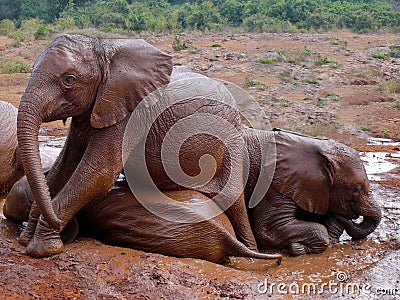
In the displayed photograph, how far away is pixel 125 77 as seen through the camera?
3.58m

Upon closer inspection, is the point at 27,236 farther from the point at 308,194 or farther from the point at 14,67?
the point at 14,67

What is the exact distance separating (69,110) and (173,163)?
786mm

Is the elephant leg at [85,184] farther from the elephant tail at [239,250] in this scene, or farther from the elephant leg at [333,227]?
the elephant leg at [333,227]

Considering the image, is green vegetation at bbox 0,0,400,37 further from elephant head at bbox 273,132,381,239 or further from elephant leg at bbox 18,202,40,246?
elephant leg at bbox 18,202,40,246

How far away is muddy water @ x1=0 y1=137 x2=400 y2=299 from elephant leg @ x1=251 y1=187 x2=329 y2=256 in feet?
0.31

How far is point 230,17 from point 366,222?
925 inches

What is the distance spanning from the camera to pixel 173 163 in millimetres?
3898

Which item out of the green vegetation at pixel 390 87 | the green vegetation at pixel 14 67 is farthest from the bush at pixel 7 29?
the green vegetation at pixel 390 87

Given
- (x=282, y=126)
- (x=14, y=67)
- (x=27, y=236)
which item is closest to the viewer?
(x=27, y=236)

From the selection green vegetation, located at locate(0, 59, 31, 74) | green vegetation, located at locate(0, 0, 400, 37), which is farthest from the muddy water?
green vegetation, located at locate(0, 0, 400, 37)

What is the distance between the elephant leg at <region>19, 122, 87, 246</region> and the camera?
369cm

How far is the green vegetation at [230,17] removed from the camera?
2464cm

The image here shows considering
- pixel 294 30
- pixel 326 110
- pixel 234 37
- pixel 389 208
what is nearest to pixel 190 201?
pixel 389 208

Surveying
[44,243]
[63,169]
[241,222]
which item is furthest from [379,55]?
[44,243]
